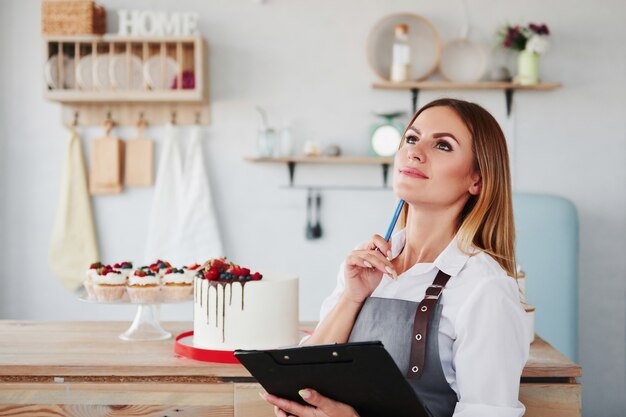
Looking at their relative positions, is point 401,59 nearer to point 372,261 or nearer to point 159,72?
point 159,72

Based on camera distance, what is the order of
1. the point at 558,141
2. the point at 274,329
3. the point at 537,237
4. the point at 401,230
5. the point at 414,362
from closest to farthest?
the point at 414,362, the point at 401,230, the point at 274,329, the point at 537,237, the point at 558,141

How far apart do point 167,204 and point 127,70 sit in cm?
70

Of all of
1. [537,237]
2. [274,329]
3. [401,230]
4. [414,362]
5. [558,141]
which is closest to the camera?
[414,362]

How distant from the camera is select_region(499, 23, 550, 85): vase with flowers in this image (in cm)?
378

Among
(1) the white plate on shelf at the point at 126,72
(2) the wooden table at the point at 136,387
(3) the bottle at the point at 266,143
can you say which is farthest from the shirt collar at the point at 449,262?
(1) the white plate on shelf at the point at 126,72

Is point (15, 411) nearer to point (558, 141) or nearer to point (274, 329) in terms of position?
point (274, 329)

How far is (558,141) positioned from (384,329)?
8.61 feet

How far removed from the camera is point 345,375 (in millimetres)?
1467

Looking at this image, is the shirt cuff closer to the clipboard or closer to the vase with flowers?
the clipboard

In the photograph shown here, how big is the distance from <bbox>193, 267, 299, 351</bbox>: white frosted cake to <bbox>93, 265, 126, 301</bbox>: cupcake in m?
0.38

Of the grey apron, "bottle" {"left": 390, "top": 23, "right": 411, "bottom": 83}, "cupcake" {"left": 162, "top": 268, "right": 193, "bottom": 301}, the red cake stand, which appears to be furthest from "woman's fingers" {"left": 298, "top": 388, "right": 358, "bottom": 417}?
"bottle" {"left": 390, "top": 23, "right": 411, "bottom": 83}

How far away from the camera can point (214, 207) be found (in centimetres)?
402

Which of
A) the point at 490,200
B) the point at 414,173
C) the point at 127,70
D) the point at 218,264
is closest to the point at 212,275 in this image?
the point at 218,264

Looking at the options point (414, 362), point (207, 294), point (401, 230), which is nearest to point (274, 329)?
point (207, 294)
